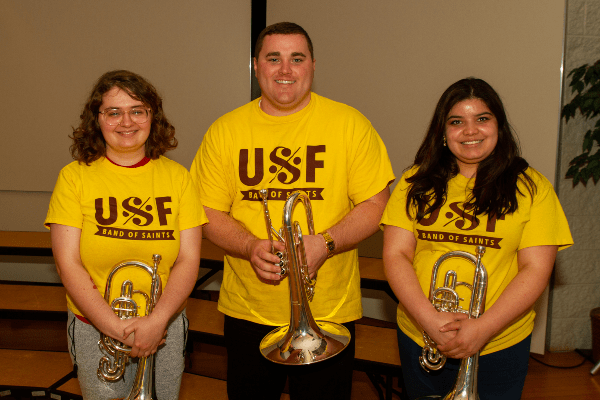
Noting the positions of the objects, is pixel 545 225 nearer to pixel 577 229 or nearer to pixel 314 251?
pixel 314 251

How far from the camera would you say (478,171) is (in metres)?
1.69

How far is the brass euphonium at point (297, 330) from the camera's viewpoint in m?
1.44

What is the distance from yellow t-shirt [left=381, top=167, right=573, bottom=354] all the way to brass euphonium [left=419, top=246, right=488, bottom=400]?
0.03 metres

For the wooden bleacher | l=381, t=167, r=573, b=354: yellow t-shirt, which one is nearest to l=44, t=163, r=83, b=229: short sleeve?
l=381, t=167, r=573, b=354: yellow t-shirt

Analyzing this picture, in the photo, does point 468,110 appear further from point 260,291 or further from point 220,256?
point 220,256

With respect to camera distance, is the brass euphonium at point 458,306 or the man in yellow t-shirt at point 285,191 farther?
the man in yellow t-shirt at point 285,191

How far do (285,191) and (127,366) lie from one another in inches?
34.0

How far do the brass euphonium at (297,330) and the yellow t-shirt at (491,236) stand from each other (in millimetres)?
393

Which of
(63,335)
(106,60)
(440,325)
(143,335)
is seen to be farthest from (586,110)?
(63,335)

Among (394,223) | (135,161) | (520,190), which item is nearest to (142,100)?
(135,161)

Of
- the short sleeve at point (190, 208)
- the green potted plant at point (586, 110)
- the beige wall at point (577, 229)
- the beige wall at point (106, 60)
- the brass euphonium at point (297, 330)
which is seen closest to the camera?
the brass euphonium at point (297, 330)

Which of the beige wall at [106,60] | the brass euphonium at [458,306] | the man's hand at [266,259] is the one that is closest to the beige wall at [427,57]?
the beige wall at [106,60]

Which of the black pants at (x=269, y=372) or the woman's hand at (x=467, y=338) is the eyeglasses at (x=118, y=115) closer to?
the black pants at (x=269, y=372)

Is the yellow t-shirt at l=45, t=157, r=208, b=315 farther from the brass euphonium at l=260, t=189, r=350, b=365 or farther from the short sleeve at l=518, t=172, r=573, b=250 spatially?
the short sleeve at l=518, t=172, r=573, b=250
